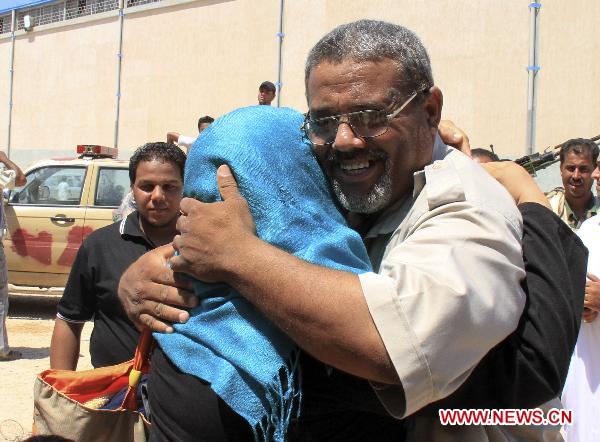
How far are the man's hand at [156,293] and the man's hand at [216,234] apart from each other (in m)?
0.08

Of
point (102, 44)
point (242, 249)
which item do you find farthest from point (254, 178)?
point (102, 44)

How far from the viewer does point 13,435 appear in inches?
178

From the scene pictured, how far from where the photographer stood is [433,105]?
1.62 metres

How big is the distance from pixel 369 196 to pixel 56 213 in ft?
25.3

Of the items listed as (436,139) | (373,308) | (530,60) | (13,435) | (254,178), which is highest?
(530,60)

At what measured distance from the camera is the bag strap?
1.77m

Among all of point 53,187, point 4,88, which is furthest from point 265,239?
point 4,88

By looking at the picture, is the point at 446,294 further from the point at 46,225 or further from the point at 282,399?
Answer: the point at 46,225

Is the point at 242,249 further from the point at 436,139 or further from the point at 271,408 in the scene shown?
the point at 436,139

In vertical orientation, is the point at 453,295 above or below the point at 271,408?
above

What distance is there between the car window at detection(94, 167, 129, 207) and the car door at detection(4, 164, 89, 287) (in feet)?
0.56

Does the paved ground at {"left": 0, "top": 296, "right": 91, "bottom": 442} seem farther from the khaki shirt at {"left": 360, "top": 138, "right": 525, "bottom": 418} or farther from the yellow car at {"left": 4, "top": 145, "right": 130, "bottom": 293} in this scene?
the khaki shirt at {"left": 360, "top": 138, "right": 525, "bottom": 418}

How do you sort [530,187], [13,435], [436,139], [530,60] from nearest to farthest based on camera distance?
[436,139] < [530,187] < [13,435] < [530,60]

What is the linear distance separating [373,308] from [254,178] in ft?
1.28
